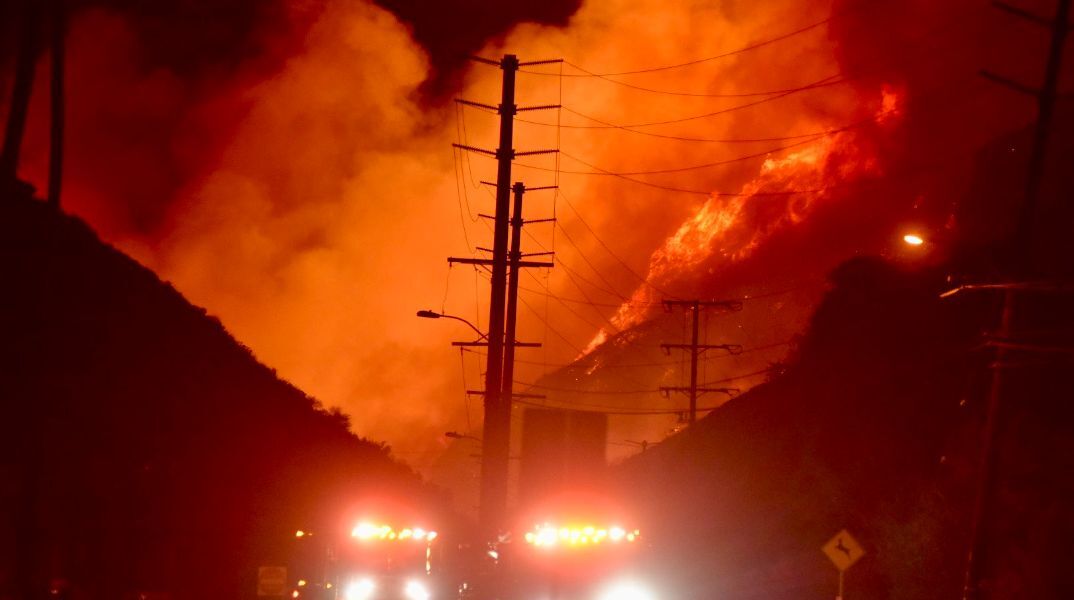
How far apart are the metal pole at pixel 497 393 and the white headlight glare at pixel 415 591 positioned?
14.4 feet

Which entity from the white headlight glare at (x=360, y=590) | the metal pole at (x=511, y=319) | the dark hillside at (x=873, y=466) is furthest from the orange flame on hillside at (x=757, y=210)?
the white headlight glare at (x=360, y=590)

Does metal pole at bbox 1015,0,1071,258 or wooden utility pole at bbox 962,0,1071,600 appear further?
metal pole at bbox 1015,0,1071,258

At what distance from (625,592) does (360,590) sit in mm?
8881

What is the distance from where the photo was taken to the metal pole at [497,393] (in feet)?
146

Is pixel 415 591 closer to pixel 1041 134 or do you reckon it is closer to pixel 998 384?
pixel 998 384

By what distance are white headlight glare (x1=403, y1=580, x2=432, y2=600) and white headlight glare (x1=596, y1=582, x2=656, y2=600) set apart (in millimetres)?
8252

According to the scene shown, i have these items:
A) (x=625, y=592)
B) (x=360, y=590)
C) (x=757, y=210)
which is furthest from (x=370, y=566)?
(x=757, y=210)

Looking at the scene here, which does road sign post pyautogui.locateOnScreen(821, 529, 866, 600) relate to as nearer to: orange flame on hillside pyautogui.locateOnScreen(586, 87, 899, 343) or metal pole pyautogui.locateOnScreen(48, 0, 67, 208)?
metal pole pyautogui.locateOnScreen(48, 0, 67, 208)

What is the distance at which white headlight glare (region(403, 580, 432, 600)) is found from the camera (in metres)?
37.8

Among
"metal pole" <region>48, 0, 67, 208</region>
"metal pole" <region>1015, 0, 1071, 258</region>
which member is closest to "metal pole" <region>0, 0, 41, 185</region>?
"metal pole" <region>48, 0, 67, 208</region>

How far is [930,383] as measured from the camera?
46.8m

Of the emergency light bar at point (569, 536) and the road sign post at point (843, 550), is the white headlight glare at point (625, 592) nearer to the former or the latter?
the emergency light bar at point (569, 536)

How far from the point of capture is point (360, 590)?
1455 inches

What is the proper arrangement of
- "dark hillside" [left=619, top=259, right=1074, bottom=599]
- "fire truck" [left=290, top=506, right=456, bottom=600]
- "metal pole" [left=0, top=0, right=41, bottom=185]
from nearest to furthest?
"metal pole" [left=0, top=0, right=41, bottom=185] → "dark hillside" [left=619, top=259, right=1074, bottom=599] → "fire truck" [left=290, top=506, right=456, bottom=600]
